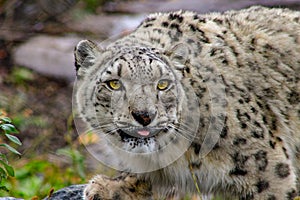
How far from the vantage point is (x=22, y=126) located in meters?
12.4

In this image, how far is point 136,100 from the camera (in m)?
6.40

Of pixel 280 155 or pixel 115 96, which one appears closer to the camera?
pixel 115 96

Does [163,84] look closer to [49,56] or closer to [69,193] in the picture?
[69,193]

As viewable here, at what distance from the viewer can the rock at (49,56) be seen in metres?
14.5

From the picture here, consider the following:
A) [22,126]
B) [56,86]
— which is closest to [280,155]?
[22,126]

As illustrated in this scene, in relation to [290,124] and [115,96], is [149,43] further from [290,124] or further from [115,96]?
[290,124]

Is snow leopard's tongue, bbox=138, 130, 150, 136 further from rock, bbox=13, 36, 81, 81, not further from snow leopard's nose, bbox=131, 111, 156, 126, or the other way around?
rock, bbox=13, 36, 81, 81

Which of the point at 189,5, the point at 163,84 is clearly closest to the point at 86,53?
the point at 163,84

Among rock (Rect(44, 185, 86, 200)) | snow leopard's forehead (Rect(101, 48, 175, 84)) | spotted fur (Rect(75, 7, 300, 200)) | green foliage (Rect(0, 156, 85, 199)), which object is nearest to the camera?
snow leopard's forehead (Rect(101, 48, 175, 84))

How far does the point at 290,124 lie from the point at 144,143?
1695mm

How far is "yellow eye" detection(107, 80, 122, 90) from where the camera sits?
21.8ft

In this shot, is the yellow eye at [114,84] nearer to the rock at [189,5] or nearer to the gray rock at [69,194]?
the gray rock at [69,194]

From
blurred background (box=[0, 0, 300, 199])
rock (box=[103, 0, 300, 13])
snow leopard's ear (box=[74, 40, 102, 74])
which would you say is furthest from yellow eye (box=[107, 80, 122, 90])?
rock (box=[103, 0, 300, 13])

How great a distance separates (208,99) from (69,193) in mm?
1751
